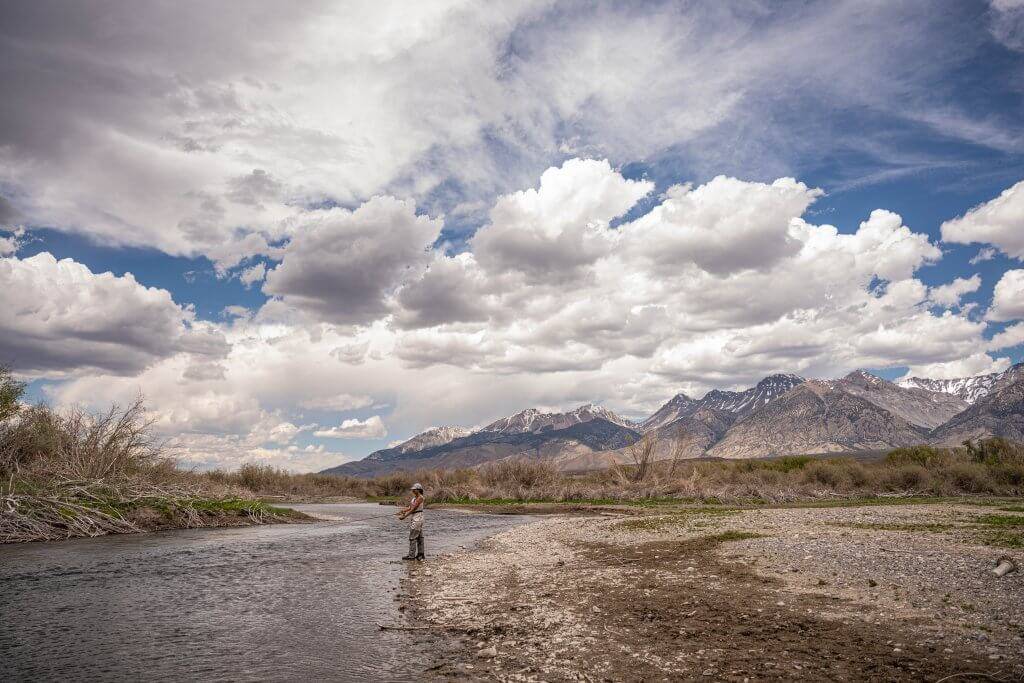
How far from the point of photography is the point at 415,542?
27.5m

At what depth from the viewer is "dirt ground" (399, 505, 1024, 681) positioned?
426 inches

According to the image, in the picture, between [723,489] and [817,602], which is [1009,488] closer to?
[723,489]

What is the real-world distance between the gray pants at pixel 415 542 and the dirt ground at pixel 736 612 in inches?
47.1

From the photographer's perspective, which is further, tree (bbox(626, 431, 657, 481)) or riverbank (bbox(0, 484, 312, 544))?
tree (bbox(626, 431, 657, 481))

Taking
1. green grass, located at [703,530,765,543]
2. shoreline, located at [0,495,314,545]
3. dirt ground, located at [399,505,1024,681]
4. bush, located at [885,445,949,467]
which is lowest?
bush, located at [885,445,949,467]

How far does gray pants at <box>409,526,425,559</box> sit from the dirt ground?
1196mm

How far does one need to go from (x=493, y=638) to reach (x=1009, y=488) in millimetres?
79482

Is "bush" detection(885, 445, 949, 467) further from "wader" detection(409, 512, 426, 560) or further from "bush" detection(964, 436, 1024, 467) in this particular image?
"wader" detection(409, 512, 426, 560)

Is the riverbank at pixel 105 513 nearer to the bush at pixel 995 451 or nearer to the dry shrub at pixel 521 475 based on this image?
the dry shrub at pixel 521 475

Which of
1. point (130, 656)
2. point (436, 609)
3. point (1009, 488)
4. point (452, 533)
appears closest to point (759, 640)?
point (436, 609)

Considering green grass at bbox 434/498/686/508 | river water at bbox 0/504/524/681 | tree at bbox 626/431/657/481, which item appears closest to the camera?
river water at bbox 0/504/524/681

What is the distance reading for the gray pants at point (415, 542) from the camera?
2709cm

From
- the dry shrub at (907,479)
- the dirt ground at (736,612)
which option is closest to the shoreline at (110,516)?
the dirt ground at (736,612)

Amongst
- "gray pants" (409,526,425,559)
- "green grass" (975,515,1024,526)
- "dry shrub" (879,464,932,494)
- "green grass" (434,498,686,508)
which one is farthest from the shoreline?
"dry shrub" (879,464,932,494)
